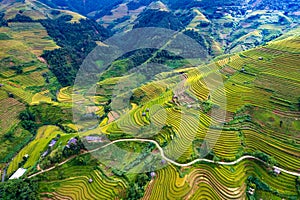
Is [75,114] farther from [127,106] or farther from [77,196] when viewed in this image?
[77,196]

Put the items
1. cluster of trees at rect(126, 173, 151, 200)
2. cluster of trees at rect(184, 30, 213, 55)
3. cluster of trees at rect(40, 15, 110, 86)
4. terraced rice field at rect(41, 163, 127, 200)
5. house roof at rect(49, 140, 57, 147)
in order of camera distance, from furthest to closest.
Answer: cluster of trees at rect(184, 30, 213, 55), cluster of trees at rect(40, 15, 110, 86), house roof at rect(49, 140, 57, 147), terraced rice field at rect(41, 163, 127, 200), cluster of trees at rect(126, 173, 151, 200)

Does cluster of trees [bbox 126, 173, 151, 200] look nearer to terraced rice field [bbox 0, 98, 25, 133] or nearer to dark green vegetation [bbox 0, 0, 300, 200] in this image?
dark green vegetation [bbox 0, 0, 300, 200]

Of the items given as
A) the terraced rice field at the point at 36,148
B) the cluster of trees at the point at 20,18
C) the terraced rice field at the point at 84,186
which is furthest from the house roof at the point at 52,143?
the cluster of trees at the point at 20,18

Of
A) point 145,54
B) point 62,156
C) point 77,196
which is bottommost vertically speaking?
point 145,54

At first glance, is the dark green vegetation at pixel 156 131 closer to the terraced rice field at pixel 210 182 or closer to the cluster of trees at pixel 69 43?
the terraced rice field at pixel 210 182

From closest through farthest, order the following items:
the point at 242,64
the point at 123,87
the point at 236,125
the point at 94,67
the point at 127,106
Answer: the point at 236,125 → the point at 242,64 → the point at 127,106 → the point at 123,87 → the point at 94,67

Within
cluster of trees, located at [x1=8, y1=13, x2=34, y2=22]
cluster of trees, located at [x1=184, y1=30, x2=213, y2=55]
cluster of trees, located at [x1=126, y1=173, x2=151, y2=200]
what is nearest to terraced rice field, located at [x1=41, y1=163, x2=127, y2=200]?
cluster of trees, located at [x1=126, y1=173, x2=151, y2=200]

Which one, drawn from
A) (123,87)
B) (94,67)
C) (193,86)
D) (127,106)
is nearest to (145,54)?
(94,67)
